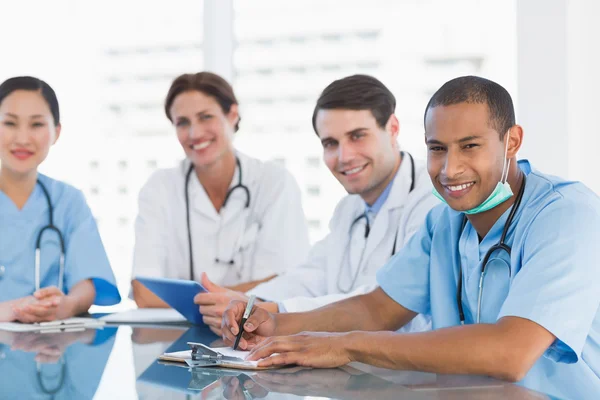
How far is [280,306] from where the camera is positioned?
6.29 ft

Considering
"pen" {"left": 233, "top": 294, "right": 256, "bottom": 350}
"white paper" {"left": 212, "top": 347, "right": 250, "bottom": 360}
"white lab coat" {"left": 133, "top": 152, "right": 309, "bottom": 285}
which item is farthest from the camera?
"white lab coat" {"left": 133, "top": 152, "right": 309, "bottom": 285}

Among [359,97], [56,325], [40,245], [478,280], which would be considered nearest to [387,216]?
[359,97]

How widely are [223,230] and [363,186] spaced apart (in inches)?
29.6

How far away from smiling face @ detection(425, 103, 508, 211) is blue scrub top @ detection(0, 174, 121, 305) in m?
1.31

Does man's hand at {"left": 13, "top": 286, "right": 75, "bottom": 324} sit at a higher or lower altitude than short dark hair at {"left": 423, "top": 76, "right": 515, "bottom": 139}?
lower

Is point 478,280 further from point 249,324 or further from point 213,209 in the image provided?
point 213,209

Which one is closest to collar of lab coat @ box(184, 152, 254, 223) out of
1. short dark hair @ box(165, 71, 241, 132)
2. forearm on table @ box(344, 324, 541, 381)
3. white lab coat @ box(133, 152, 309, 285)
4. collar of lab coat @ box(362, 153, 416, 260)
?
white lab coat @ box(133, 152, 309, 285)

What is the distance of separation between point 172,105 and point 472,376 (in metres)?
1.91

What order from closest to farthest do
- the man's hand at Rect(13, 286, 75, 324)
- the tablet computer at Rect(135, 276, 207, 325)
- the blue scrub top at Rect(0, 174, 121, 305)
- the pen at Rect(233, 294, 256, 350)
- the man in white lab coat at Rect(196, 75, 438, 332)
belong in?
the pen at Rect(233, 294, 256, 350), the tablet computer at Rect(135, 276, 207, 325), the man's hand at Rect(13, 286, 75, 324), the man in white lab coat at Rect(196, 75, 438, 332), the blue scrub top at Rect(0, 174, 121, 305)

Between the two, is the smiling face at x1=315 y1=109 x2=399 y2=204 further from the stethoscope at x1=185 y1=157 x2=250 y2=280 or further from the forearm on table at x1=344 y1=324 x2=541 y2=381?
the forearm on table at x1=344 y1=324 x2=541 y2=381

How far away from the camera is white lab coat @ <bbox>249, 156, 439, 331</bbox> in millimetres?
2117

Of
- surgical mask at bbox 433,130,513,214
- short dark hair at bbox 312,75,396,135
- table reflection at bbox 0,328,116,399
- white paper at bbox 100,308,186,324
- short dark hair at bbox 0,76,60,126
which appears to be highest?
short dark hair at bbox 0,76,60,126

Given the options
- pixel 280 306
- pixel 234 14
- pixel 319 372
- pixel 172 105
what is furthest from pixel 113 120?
pixel 319 372

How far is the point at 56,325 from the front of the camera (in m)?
1.98
